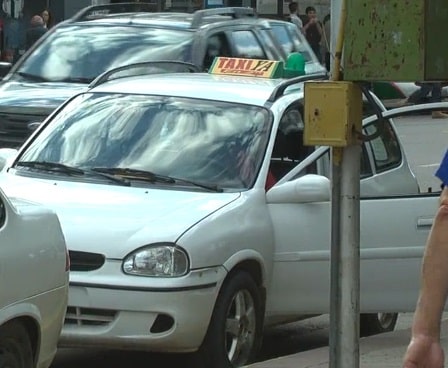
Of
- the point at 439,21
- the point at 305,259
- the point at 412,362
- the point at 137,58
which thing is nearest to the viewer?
the point at 412,362

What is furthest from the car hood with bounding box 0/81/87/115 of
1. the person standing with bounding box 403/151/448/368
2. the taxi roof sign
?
the person standing with bounding box 403/151/448/368

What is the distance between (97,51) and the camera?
548 inches

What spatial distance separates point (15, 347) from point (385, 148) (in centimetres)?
389

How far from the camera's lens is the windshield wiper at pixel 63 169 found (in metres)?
7.77

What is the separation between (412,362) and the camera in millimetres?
3879

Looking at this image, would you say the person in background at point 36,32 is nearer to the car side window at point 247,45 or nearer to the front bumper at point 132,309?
the car side window at point 247,45

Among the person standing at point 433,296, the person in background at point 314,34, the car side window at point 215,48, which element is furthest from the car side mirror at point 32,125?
the person in background at point 314,34

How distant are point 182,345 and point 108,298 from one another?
19.8 inches

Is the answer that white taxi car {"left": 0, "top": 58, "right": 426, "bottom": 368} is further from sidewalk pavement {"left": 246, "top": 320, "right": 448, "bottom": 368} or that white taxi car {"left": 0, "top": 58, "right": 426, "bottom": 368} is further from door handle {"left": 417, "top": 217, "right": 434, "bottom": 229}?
sidewalk pavement {"left": 246, "top": 320, "right": 448, "bottom": 368}

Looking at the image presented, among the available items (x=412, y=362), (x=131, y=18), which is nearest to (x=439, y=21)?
(x=412, y=362)

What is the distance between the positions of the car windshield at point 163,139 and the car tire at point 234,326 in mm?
692

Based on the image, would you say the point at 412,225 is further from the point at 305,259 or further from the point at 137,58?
the point at 137,58

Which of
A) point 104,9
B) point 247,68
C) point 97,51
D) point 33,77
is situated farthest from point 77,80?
point 247,68

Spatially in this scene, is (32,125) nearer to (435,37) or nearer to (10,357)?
(10,357)
